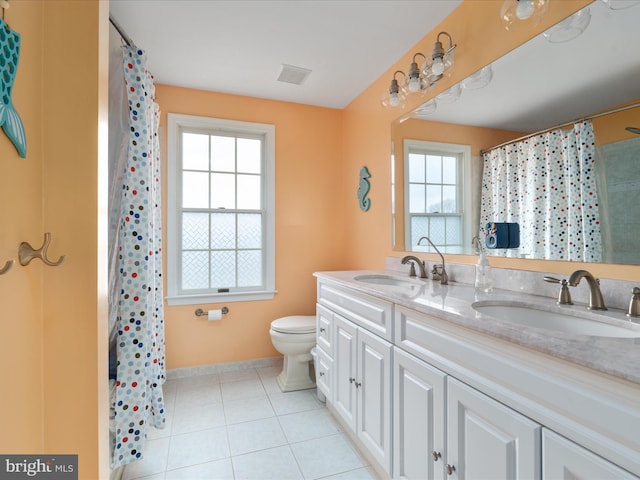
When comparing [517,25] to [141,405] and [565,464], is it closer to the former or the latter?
[565,464]

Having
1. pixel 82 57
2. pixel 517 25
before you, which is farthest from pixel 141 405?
pixel 517 25

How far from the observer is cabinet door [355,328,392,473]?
4.62 ft

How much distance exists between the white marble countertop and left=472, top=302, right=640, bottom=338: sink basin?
2 cm

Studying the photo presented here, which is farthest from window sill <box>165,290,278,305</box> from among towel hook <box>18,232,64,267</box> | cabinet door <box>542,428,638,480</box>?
cabinet door <box>542,428,638,480</box>

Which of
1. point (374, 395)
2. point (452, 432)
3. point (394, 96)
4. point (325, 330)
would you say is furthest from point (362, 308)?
point (394, 96)

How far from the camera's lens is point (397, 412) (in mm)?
1343

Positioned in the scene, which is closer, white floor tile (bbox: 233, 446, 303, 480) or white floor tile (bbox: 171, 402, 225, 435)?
white floor tile (bbox: 233, 446, 303, 480)

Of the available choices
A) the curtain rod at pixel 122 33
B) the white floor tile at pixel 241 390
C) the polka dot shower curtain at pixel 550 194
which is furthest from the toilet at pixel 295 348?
the curtain rod at pixel 122 33

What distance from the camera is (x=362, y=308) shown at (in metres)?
1.66

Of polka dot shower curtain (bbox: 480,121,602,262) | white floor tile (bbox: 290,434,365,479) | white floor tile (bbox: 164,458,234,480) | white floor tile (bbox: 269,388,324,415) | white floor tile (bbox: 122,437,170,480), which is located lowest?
white floor tile (bbox: 122,437,170,480)

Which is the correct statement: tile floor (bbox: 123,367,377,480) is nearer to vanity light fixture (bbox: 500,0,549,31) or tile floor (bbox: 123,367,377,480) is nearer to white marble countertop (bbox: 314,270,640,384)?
white marble countertop (bbox: 314,270,640,384)

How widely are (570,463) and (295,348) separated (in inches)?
75.5

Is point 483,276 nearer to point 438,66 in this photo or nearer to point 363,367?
point 363,367

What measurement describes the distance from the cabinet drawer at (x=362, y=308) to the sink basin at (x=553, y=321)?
1.31ft
